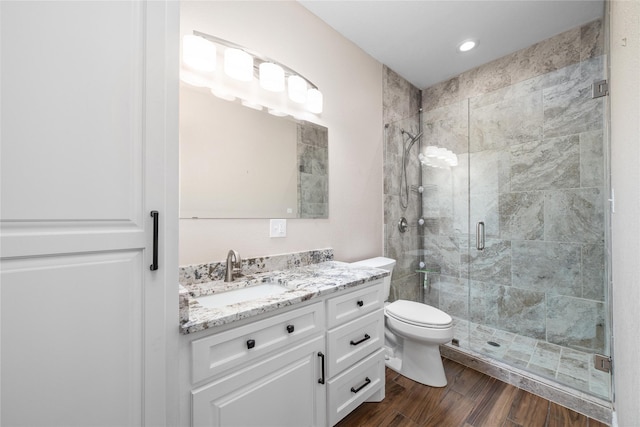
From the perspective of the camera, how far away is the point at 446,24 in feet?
6.50

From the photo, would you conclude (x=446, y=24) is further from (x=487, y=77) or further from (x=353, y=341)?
(x=353, y=341)

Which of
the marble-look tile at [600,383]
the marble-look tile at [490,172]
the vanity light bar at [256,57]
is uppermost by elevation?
the vanity light bar at [256,57]

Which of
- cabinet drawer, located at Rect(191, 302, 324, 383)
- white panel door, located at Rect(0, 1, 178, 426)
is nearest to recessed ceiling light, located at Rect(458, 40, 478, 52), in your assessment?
white panel door, located at Rect(0, 1, 178, 426)

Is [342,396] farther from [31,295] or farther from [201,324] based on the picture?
[31,295]

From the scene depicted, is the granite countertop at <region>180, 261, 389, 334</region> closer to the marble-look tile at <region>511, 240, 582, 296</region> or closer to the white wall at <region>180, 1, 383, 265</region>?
the white wall at <region>180, 1, 383, 265</region>

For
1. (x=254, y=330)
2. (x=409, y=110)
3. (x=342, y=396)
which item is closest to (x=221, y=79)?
(x=254, y=330)

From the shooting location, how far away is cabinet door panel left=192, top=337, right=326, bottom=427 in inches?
35.1

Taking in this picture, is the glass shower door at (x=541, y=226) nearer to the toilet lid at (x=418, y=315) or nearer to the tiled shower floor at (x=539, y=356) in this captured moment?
the tiled shower floor at (x=539, y=356)

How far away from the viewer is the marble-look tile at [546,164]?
2.10m

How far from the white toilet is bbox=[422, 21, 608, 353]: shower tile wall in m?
0.96

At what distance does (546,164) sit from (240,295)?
105 inches

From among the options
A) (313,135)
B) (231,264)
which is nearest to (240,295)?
(231,264)

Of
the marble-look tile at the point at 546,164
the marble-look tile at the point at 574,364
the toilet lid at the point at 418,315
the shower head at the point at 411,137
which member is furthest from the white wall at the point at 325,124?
the marble-look tile at the point at 574,364

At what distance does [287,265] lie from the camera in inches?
66.1
